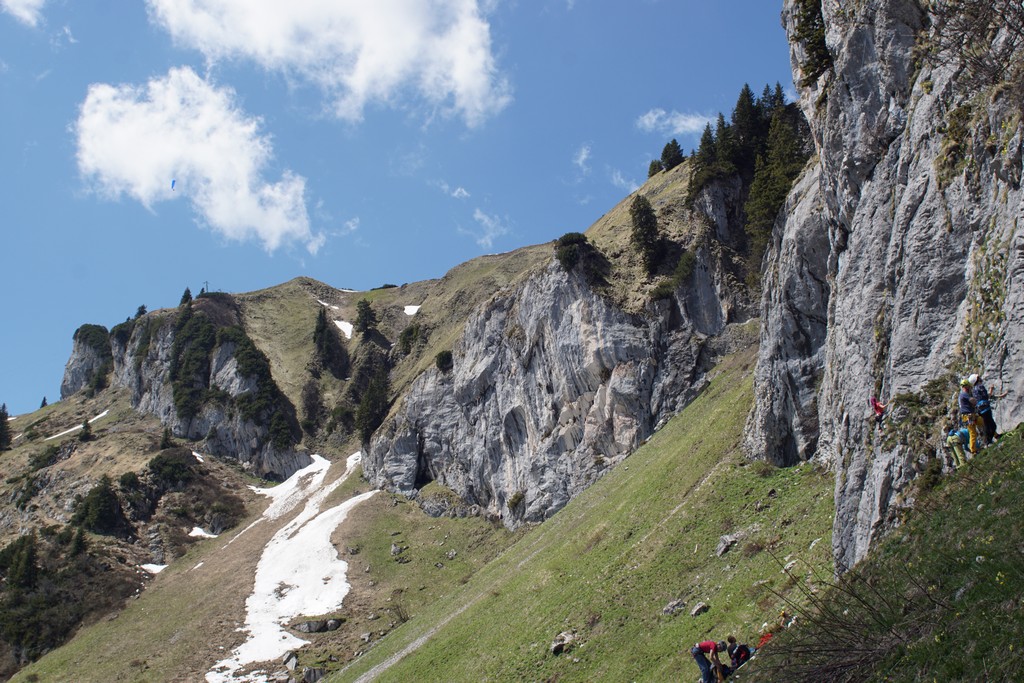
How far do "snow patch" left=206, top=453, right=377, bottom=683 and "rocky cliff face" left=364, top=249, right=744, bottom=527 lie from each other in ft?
29.9

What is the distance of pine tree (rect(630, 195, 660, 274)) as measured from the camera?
66.8m

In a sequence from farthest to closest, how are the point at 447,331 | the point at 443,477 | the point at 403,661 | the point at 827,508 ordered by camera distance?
the point at 447,331 < the point at 443,477 < the point at 403,661 < the point at 827,508

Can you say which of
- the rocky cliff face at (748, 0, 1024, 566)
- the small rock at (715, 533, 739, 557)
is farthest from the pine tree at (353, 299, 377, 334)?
the small rock at (715, 533, 739, 557)

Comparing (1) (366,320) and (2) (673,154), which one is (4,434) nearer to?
(1) (366,320)

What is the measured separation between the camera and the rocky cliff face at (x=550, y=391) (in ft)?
193

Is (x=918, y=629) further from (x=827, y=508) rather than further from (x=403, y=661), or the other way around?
(x=403, y=661)

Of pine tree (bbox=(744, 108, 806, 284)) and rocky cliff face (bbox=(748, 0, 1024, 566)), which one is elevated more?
pine tree (bbox=(744, 108, 806, 284))

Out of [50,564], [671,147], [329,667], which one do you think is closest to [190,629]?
[329,667]

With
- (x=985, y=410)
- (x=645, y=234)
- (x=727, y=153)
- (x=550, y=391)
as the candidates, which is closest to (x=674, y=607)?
(x=985, y=410)

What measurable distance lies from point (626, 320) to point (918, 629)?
52.7 metres

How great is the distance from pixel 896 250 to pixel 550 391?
157ft

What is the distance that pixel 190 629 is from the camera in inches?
2285

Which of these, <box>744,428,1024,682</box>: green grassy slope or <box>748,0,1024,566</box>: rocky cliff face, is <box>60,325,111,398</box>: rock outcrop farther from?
<box>744,428,1024,682</box>: green grassy slope

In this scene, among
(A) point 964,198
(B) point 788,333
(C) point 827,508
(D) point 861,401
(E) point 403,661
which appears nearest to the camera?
(A) point 964,198
